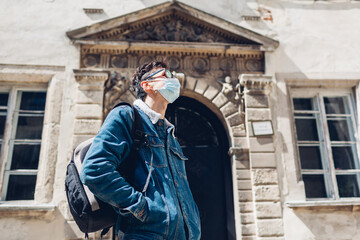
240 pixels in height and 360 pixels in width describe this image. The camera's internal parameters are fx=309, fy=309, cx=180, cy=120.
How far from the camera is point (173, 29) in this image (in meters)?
5.34

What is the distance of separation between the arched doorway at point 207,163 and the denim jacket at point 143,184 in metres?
3.04

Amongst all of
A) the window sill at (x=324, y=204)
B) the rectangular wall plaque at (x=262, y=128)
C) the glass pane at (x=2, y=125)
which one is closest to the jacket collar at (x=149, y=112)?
the rectangular wall plaque at (x=262, y=128)

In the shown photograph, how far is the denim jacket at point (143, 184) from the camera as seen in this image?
161 centimetres

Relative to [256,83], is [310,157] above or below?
below

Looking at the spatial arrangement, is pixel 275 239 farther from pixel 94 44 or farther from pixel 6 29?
pixel 6 29

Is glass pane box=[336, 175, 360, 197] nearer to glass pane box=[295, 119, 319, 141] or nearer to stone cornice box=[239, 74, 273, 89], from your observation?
glass pane box=[295, 119, 319, 141]

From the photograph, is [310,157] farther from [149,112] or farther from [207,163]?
[149,112]

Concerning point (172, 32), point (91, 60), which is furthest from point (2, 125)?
point (172, 32)

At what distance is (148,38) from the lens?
5.24 meters

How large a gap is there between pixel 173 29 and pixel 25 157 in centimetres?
317

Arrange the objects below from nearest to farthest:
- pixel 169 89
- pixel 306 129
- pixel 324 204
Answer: pixel 169 89 < pixel 324 204 < pixel 306 129

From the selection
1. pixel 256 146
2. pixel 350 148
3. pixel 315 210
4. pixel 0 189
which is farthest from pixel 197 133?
pixel 0 189

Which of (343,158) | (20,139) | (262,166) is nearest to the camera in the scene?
(262,166)

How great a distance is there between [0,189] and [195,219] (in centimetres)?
378
